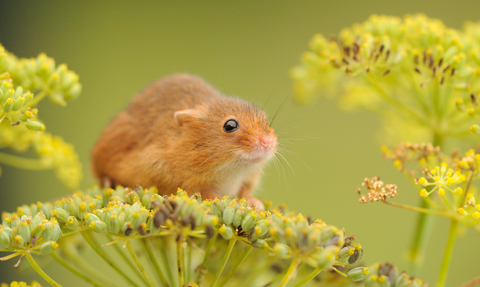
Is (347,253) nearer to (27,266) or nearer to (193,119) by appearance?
(193,119)

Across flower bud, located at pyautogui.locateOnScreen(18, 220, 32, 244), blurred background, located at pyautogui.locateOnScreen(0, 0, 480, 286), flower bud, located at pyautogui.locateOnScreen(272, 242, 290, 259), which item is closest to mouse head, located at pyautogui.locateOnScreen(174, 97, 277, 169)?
flower bud, located at pyautogui.locateOnScreen(272, 242, 290, 259)

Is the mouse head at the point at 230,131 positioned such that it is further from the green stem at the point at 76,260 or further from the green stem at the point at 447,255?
the green stem at the point at 447,255

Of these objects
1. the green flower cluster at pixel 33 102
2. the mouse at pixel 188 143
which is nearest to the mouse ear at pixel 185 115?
the mouse at pixel 188 143

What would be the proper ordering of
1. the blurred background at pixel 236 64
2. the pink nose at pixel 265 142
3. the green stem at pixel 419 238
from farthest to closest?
the blurred background at pixel 236 64 → the green stem at pixel 419 238 → the pink nose at pixel 265 142

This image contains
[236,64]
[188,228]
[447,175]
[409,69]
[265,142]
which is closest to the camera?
[188,228]

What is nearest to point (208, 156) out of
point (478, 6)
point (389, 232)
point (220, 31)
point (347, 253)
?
point (347, 253)

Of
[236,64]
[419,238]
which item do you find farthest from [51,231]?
[236,64]

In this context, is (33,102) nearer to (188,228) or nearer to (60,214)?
(60,214)
